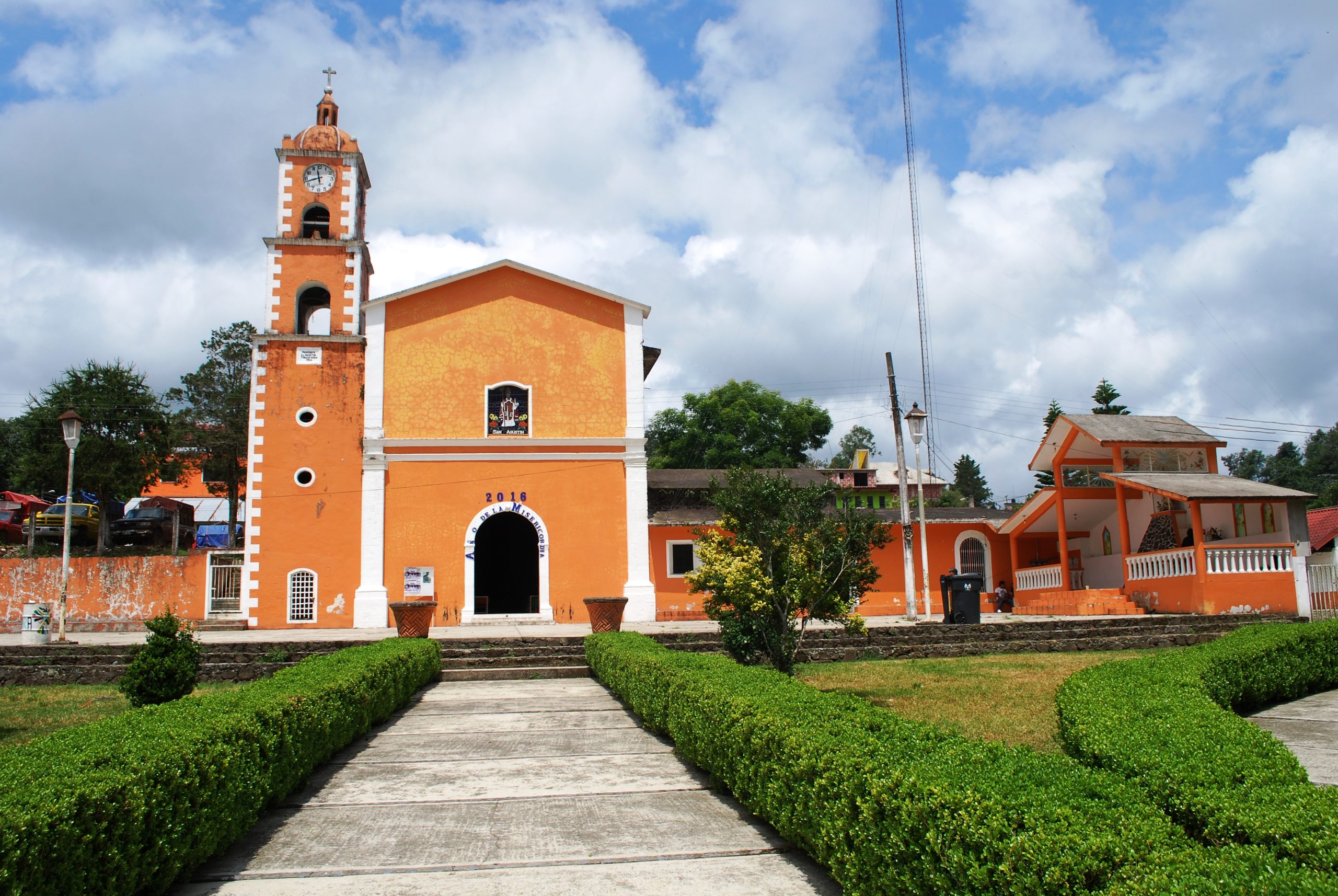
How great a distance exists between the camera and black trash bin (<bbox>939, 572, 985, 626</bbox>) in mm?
18766

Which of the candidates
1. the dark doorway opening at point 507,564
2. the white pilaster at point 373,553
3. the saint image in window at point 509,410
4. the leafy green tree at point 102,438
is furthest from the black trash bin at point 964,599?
the leafy green tree at point 102,438

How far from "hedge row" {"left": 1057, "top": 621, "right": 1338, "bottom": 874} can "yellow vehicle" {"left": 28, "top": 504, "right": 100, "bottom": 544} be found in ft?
111

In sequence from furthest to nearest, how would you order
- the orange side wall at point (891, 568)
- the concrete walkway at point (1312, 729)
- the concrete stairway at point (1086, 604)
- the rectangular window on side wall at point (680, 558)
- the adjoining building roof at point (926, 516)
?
the rectangular window on side wall at point (680, 558) → the adjoining building roof at point (926, 516) → the orange side wall at point (891, 568) → the concrete stairway at point (1086, 604) → the concrete walkway at point (1312, 729)

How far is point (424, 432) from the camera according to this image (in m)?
23.6

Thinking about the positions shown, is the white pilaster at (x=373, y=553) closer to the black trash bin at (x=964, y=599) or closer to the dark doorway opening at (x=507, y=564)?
the dark doorway opening at (x=507, y=564)

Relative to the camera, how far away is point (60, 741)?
17.0ft

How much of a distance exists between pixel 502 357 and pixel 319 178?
6.91m

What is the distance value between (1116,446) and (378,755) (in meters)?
19.8

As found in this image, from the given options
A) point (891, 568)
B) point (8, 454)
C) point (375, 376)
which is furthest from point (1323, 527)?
point (8, 454)

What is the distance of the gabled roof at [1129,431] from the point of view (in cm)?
2317

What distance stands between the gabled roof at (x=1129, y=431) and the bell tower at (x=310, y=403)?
→ 56.4 ft

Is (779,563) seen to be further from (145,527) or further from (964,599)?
(145,527)

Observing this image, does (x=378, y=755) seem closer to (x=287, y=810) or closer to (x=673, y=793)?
(x=287, y=810)

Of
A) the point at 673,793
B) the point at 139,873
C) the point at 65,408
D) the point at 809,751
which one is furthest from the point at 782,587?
the point at 65,408
